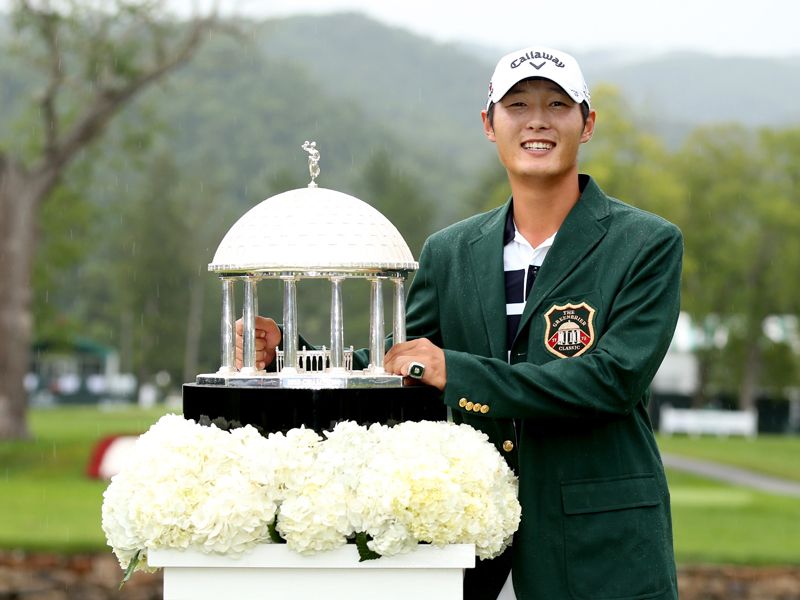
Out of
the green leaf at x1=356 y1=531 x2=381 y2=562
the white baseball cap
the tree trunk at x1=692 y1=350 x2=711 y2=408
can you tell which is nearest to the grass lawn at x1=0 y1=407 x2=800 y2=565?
the white baseball cap

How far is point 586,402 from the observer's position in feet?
11.8

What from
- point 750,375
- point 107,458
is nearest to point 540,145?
point 107,458

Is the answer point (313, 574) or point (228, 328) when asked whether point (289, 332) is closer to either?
point (228, 328)

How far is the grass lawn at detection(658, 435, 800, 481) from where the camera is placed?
97.1 ft

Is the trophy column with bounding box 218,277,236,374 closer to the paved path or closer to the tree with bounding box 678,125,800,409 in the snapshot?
the paved path

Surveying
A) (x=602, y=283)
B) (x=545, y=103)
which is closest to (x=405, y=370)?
(x=602, y=283)

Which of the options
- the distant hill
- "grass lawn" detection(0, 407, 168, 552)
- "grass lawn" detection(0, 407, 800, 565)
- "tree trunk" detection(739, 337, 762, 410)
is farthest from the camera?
the distant hill

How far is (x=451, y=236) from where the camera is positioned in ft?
14.1

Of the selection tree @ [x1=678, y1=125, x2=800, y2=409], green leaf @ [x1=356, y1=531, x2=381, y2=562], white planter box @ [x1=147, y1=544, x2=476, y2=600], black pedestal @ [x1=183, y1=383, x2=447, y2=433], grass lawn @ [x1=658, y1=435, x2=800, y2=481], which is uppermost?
tree @ [x1=678, y1=125, x2=800, y2=409]

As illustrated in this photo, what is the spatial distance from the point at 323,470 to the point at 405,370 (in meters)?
0.41

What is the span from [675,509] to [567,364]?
55.0 feet

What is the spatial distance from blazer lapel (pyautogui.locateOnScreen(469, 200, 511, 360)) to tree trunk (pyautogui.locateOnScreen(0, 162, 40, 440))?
23963 mm

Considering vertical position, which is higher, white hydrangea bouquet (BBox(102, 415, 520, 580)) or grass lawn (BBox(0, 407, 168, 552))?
white hydrangea bouquet (BBox(102, 415, 520, 580))

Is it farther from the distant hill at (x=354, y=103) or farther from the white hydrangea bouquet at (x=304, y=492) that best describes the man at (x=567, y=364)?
the distant hill at (x=354, y=103)
